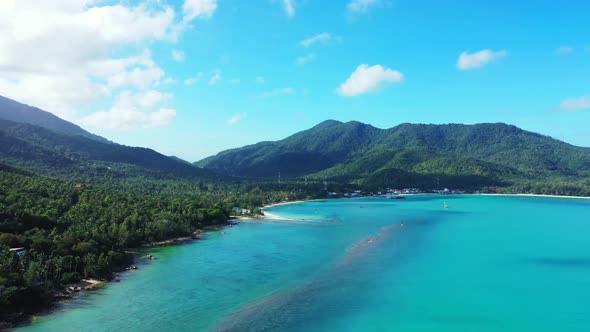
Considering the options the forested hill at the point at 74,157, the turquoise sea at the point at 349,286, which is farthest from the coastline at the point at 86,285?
the forested hill at the point at 74,157

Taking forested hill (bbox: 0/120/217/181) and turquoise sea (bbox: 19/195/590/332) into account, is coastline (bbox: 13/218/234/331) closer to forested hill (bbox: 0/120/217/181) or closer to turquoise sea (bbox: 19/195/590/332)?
turquoise sea (bbox: 19/195/590/332)

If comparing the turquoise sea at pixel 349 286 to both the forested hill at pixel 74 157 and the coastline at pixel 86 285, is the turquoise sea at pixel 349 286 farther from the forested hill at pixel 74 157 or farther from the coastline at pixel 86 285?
the forested hill at pixel 74 157

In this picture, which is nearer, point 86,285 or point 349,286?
point 86,285

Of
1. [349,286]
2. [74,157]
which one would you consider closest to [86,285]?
[349,286]

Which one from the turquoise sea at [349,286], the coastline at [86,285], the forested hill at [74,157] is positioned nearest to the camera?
the coastline at [86,285]

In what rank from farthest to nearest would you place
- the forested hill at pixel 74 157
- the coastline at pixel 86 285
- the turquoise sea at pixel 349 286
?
1. the forested hill at pixel 74 157
2. the turquoise sea at pixel 349 286
3. the coastline at pixel 86 285

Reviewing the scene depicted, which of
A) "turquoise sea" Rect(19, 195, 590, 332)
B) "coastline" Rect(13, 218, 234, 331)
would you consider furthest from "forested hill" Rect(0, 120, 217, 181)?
"turquoise sea" Rect(19, 195, 590, 332)

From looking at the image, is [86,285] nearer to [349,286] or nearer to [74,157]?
[349,286]

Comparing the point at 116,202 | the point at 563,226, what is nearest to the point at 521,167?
the point at 563,226
